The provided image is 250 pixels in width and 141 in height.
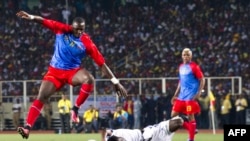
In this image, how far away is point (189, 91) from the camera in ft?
75.7

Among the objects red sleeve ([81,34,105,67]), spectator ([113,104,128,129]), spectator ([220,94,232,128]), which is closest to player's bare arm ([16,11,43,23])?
red sleeve ([81,34,105,67])

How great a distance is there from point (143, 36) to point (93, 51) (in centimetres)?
3056

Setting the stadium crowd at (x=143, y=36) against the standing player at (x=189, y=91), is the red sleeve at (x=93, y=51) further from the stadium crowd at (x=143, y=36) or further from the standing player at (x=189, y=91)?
the stadium crowd at (x=143, y=36)

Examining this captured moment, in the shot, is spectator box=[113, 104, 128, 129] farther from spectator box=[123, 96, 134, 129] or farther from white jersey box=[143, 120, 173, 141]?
white jersey box=[143, 120, 173, 141]

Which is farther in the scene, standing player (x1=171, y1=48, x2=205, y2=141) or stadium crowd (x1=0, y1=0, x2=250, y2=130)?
stadium crowd (x1=0, y1=0, x2=250, y2=130)

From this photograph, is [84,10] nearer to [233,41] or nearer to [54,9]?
[54,9]

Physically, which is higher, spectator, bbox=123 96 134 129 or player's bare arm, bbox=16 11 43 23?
player's bare arm, bbox=16 11 43 23

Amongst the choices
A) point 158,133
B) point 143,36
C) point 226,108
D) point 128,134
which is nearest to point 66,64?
point 158,133

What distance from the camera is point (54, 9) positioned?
51.3m

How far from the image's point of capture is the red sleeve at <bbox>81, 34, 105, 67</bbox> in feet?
59.4

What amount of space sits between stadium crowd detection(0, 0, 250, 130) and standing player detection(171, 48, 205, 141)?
18665 millimetres

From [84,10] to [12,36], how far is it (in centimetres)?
454

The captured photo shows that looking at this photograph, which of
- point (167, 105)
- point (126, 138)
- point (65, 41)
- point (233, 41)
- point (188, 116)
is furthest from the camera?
point (233, 41)

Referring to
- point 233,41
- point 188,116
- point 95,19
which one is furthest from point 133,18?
point 188,116
